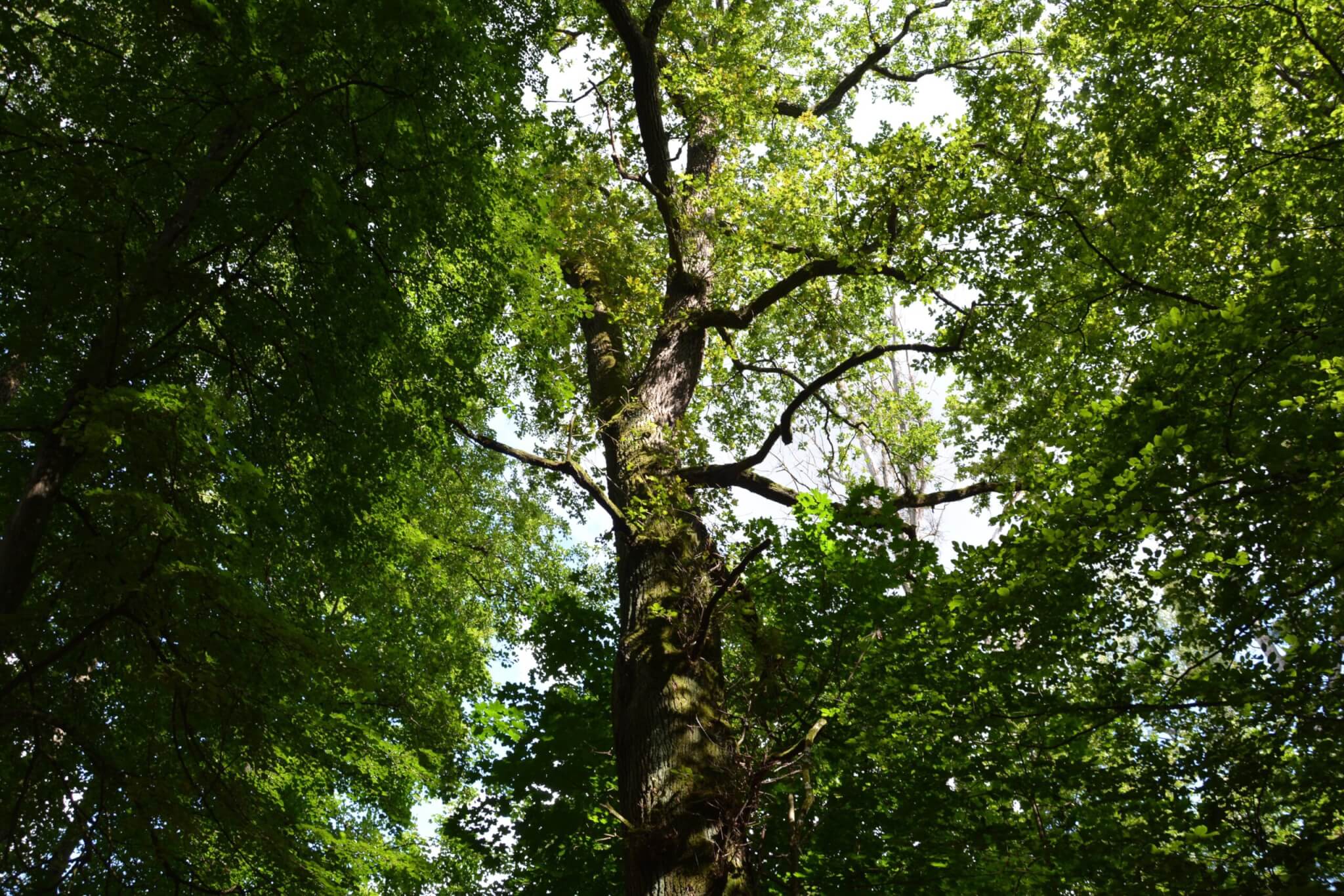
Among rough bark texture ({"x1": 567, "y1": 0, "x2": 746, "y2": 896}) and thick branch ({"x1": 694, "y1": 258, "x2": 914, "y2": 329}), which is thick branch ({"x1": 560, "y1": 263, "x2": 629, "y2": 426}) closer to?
rough bark texture ({"x1": 567, "y1": 0, "x2": 746, "y2": 896})

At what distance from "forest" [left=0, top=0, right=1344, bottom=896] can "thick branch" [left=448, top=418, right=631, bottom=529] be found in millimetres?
79

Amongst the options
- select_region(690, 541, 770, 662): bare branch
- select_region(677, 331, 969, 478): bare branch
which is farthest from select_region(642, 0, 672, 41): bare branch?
select_region(690, 541, 770, 662): bare branch

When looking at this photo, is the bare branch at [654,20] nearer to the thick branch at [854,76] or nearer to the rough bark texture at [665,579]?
the rough bark texture at [665,579]

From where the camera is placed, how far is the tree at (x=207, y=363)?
144 inches

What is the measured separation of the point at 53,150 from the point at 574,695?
20.8ft

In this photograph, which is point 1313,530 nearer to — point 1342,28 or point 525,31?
point 1342,28

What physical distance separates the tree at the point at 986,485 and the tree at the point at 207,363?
182 centimetres

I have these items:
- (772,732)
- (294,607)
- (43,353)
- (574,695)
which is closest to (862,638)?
(772,732)

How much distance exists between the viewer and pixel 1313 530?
3.88 metres

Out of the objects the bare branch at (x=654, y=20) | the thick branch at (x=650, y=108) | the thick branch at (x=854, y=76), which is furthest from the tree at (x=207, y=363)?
the thick branch at (x=854, y=76)

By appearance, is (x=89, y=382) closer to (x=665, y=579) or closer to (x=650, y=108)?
(x=665, y=579)

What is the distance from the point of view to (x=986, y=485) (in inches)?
320

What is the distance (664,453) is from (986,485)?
3251mm

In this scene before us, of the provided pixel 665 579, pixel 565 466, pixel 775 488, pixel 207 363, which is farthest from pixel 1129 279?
pixel 207 363
